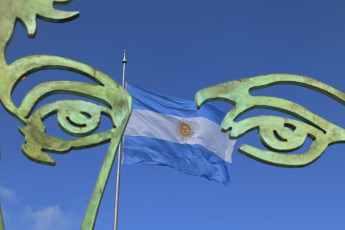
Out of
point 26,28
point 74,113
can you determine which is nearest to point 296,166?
point 74,113

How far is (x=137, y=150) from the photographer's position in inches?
535

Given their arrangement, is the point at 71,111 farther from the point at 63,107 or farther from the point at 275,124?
the point at 275,124

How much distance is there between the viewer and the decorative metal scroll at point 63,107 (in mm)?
3854

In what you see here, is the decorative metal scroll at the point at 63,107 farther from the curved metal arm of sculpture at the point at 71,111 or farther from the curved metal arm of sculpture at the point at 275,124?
the curved metal arm of sculpture at the point at 275,124

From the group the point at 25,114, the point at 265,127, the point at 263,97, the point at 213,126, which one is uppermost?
the point at 213,126

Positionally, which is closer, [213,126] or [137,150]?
[137,150]

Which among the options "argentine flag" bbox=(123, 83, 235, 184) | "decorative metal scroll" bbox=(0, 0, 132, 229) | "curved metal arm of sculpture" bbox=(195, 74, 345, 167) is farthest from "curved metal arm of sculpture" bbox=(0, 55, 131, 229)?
"argentine flag" bbox=(123, 83, 235, 184)

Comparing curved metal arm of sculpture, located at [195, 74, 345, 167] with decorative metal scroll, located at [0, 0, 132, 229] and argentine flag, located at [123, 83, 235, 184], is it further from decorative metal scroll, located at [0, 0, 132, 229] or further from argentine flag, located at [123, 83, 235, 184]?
argentine flag, located at [123, 83, 235, 184]

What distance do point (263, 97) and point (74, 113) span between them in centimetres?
155

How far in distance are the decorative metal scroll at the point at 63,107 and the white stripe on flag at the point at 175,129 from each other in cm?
943

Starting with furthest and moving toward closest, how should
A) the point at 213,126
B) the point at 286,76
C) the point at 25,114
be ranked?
1. the point at 213,126
2. the point at 286,76
3. the point at 25,114

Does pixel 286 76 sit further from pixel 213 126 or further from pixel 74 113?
pixel 213 126

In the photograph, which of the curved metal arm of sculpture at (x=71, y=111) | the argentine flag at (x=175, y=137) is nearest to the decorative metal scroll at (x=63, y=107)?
the curved metal arm of sculpture at (x=71, y=111)

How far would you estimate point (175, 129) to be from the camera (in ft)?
47.4
